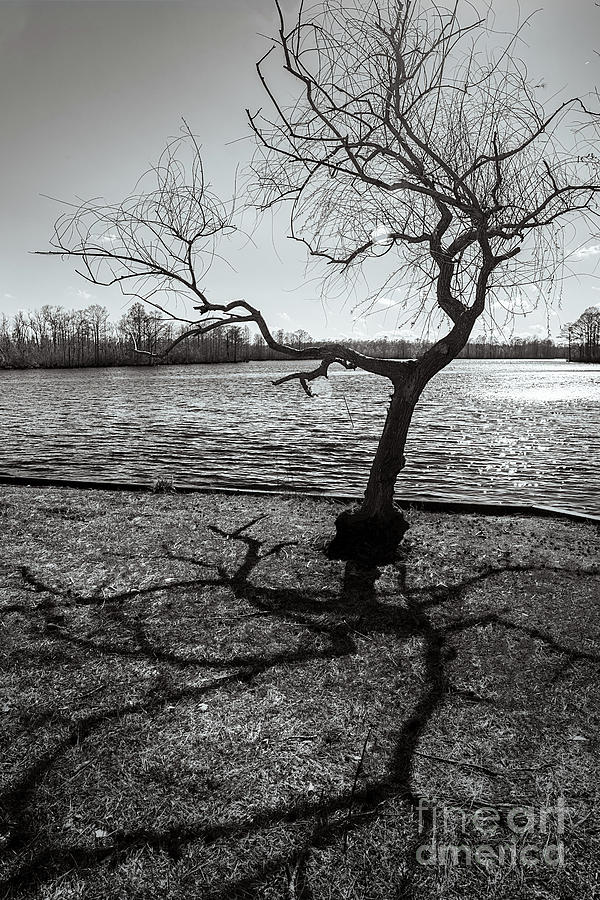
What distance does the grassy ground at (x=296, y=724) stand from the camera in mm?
2504

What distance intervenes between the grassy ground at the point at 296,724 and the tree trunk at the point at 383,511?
0.98 feet

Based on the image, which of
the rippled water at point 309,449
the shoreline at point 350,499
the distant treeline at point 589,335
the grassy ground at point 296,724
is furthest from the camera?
the distant treeline at point 589,335

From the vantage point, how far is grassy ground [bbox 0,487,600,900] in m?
2.50

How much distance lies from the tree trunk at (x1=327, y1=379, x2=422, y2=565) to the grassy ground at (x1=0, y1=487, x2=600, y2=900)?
0.98 ft

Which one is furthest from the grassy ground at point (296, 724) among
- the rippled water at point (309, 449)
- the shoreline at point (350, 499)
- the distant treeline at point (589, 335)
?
the distant treeline at point (589, 335)

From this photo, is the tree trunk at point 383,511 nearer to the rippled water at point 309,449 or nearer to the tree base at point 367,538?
the tree base at point 367,538

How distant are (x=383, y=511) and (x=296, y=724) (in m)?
3.36

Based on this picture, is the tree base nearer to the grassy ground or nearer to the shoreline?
the grassy ground

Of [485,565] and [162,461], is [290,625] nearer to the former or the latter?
[485,565]

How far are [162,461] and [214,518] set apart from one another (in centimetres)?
646

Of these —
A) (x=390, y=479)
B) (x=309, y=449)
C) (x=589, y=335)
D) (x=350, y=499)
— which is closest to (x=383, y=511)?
(x=390, y=479)

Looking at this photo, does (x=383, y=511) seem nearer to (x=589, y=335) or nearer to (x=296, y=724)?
(x=296, y=724)

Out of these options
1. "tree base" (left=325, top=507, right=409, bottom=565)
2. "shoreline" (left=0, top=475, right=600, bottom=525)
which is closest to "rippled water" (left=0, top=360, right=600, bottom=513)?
"shoreline" (left=0, top=475, right=600, bottom=525)

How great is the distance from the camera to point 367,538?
250 inches
